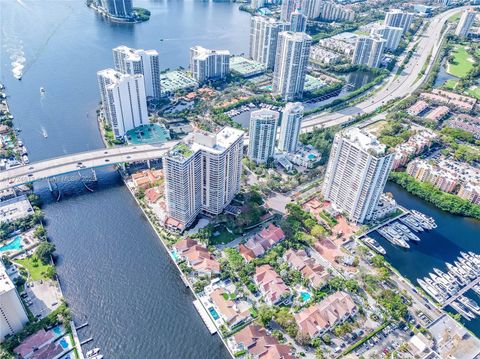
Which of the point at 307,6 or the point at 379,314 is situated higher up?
the point at 307,6

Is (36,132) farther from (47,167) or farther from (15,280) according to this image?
(15,280)

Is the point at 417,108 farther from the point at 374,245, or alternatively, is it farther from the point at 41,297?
the point at 41,297

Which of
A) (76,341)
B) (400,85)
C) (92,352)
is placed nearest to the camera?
(92,352)

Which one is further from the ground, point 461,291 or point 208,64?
point 208,64

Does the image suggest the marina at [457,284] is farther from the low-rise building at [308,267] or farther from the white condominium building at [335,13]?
the white condominium building at [335,13]

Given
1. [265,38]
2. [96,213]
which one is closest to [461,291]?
[96,213]

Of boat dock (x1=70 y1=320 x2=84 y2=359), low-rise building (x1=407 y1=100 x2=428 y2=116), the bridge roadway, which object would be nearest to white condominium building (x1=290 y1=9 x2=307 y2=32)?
low-rise building (x1=407 y1=100 x2=428 y2=116)

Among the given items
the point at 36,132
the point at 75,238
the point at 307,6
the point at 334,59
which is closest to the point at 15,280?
Result: the point at 75,238
